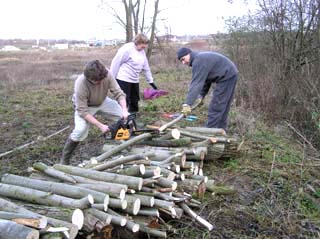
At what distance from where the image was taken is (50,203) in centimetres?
348

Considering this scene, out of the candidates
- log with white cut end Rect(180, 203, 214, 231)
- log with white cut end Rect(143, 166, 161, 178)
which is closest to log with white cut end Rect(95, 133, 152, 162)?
log with white cut end Rect(143, 166, 161, 178)

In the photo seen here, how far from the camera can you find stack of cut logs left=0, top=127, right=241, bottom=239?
3.03 m

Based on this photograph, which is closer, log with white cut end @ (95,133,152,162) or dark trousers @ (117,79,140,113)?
log with white cut end @ (95,133,152,162)

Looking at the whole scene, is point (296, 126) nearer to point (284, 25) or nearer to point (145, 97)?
point (284, 25)

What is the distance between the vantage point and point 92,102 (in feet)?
18.7

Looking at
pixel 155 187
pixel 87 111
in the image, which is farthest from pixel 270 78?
pixel 155 187

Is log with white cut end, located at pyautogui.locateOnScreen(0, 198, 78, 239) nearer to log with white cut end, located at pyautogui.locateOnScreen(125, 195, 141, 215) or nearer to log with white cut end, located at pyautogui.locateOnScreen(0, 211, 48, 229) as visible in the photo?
log with white cut end, located at pyautogui.locateOnScreen(0, 211, 48, 229)

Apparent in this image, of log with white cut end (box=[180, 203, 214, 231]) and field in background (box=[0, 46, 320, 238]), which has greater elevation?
log with white cut end (box=[180, 203, 214, 231])

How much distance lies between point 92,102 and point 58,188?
2.19 meters

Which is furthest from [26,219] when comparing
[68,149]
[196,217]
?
[68,149]

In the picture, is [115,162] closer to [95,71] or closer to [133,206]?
[133,206]

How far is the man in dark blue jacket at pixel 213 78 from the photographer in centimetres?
600

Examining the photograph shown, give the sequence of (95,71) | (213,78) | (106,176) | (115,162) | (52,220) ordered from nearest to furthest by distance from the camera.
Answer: (52,220), (106,176), (115,162), (95,71), (213,78)

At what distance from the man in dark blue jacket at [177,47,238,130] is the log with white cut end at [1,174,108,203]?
2653 mm
